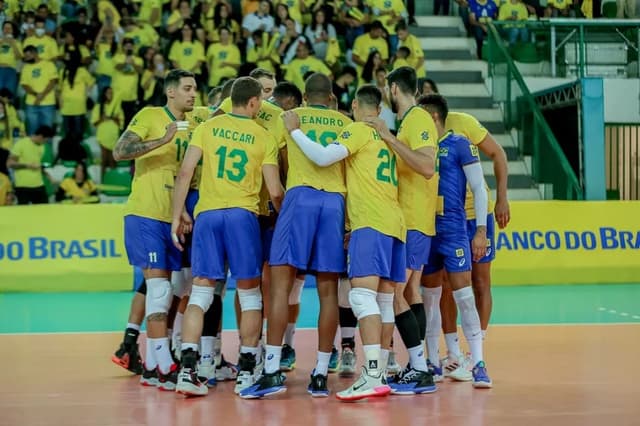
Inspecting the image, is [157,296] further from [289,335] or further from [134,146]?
[289,335]

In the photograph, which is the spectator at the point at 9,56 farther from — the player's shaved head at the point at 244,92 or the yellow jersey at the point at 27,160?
the player's shaved head at the point at 244,92

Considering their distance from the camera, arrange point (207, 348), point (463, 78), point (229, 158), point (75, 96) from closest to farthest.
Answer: point (229, 158), point (207, 348), point (75, 96), point (463, 78)

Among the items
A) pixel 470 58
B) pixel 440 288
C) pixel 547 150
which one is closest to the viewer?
pixel 440 288

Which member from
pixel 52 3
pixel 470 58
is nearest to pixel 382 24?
pixel 470 58

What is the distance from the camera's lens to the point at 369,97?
27.6 ft

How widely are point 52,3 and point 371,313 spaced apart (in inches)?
619

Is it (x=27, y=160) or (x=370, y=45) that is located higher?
(x=370, y=45)

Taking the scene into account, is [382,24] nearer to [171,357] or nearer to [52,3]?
[52,3]

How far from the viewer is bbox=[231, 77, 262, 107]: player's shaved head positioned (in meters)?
8.48

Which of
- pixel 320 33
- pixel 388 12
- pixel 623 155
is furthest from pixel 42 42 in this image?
pixel 623 155

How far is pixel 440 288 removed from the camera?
927 centimetres

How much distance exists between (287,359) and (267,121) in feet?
6.94

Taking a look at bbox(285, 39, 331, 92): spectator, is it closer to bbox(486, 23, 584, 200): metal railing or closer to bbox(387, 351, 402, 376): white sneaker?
bbox(486, 23, 584, 200): metal railing

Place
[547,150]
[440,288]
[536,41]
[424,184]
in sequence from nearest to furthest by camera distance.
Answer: [424,184] → [440,288] → [547,150] → [536,41]
